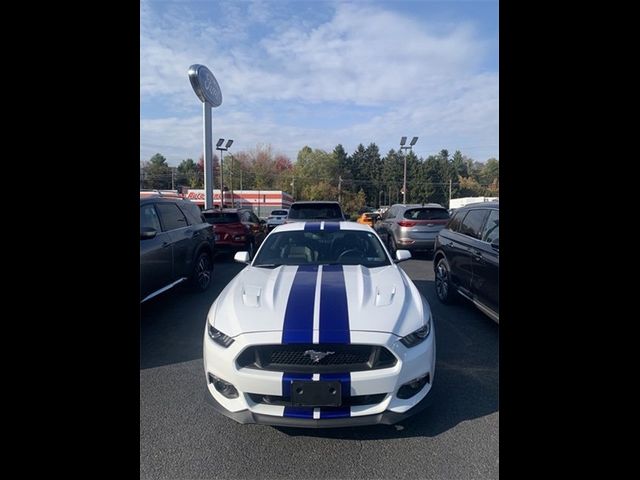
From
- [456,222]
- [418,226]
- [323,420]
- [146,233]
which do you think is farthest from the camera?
[418,226]

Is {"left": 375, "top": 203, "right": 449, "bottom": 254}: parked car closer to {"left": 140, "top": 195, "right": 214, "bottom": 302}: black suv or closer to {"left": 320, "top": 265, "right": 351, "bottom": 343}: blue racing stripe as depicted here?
{"left": 140, "top": 195, "right": 214, "bottom": 302}: black suv

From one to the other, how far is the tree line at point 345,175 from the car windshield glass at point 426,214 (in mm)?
47760

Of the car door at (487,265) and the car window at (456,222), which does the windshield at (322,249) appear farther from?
the car window at (456,222)

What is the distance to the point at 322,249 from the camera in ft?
13.7

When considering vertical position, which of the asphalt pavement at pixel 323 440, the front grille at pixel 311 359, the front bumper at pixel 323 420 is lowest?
the asphalt pavement at pixel 323 440

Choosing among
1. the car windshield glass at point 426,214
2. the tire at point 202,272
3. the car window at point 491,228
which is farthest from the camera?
the car windshield glass at point 426,214

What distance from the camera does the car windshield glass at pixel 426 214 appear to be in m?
10.0

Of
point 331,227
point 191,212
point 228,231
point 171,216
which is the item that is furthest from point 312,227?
point 228,231

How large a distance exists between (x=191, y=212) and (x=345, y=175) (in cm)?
6909

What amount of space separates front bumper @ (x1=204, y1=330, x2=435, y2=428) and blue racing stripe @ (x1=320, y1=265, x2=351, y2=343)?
100 millimetres

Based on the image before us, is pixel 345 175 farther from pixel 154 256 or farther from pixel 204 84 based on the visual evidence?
pixel 154 256

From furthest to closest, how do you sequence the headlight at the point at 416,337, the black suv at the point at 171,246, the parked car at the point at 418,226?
the parked car at the point at 418,226
the black suv at the point at 171,246
the headlight at the point at 416,337

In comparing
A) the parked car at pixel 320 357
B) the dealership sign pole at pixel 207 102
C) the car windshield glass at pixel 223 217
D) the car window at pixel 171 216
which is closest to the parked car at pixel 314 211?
the car windshield glass at pixel 223 217

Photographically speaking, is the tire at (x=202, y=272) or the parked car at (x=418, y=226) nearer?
the tire at (x=202, y=272)
